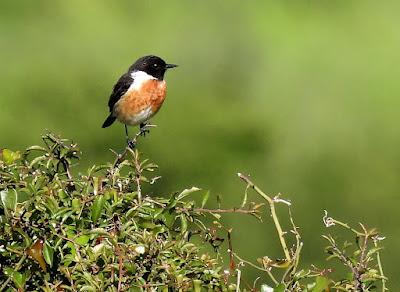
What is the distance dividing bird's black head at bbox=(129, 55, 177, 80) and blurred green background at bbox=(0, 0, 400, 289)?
73cm

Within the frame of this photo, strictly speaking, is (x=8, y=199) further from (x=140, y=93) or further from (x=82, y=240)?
(x=140, y=93)

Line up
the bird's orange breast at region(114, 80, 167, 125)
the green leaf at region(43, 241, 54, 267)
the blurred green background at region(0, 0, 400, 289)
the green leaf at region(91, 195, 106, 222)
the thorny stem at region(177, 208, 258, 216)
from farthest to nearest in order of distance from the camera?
the blurred green background at region(0, 0, 400, 289)
the bird's orange breast at region(114, 80, 167, 125)
the thorny stem at region(177, 208, 258, 216)
the green leaf at region(91, 195, 106, 222)
the green leaf at region(43, 241, 54, 267)

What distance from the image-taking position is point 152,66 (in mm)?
5719

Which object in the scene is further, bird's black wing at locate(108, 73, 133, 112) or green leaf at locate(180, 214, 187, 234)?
bird's black wing at locate(108, 73, 133, 112)

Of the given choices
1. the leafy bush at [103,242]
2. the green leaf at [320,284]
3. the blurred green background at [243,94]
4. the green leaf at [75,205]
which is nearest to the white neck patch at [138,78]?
the blurred green background at [243,94]

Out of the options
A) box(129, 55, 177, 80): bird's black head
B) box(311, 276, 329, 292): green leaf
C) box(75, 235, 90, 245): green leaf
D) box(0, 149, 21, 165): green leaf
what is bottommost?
box(129, 55, 177, 80): bird's black head

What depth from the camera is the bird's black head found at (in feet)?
18.7

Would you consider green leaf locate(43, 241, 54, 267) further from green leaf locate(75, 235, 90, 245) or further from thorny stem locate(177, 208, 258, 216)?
thorny stem locate(177, 208, 258, 216)

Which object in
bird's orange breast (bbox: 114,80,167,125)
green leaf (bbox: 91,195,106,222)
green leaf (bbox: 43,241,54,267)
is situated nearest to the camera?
green leaf (bbox: 43,241,54,267)

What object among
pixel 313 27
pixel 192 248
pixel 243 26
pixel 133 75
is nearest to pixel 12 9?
pixel 243 26

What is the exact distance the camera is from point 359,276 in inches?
77.6

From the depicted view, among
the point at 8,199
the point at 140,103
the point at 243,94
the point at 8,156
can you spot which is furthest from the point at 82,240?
the point at 243,94

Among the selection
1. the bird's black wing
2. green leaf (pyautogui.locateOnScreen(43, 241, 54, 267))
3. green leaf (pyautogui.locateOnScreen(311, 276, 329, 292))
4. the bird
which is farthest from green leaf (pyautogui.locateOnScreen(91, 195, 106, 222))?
the bird's black wing

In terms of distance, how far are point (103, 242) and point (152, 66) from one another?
12.7ft
